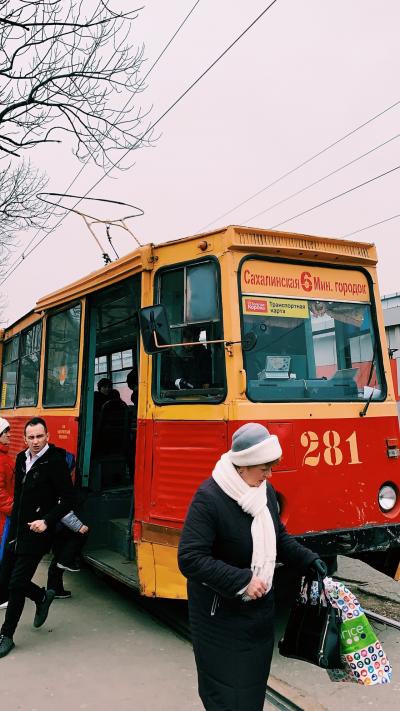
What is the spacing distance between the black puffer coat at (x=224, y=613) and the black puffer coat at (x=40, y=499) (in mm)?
2391

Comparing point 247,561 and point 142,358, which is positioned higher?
point 142,358

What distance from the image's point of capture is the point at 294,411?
457cm

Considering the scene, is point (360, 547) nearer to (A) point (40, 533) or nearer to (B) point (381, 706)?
(B) point (381, 706)

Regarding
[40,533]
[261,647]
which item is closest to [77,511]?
[40,533]

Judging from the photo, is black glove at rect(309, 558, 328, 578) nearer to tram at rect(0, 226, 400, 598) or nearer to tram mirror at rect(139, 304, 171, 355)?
tram at rect(0, 226, 400, 598)

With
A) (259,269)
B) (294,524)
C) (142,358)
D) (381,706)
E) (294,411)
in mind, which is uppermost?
(259,269)

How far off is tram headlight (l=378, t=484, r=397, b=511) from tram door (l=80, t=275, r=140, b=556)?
2.13 m

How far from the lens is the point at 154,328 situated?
4504 millimetres

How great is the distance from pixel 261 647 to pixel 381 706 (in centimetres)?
165

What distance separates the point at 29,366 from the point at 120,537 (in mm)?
2979

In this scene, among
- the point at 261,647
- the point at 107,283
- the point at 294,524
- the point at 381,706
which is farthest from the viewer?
the point at 107,283

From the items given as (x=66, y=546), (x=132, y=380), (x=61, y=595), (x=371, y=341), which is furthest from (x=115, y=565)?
(x=371, y=341)

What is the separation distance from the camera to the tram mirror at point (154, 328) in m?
4.48

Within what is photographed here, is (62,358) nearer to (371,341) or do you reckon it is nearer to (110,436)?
(110,436)
